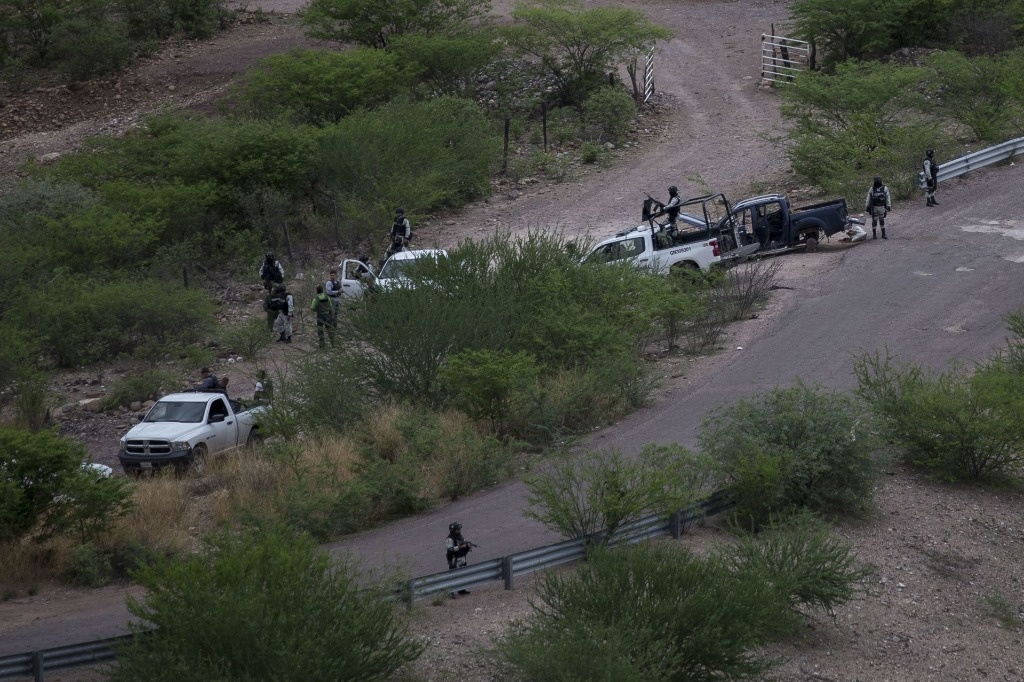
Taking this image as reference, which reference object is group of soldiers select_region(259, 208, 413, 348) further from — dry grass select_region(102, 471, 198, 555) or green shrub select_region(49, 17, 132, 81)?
green shrub select_region(49, 17, 132, 81)

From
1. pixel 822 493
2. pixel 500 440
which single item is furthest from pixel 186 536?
pixel 822 493

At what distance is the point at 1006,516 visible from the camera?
1586cm

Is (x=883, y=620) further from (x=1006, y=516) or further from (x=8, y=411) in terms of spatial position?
(x=8, y=411)

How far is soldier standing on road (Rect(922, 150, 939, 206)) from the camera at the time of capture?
3000cm

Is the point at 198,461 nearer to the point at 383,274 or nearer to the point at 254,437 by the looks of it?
the point at 254,437

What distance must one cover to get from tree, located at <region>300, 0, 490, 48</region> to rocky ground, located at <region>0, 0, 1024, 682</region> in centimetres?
465

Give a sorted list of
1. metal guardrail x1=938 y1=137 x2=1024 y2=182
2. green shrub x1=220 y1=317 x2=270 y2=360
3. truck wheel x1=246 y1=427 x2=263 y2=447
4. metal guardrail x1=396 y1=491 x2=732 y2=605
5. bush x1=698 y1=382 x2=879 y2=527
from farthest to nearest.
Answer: metal guardrail x1=938 y1=137 x2=1024 y2=182
green shrub x1=220 y1=317 x2=270 y2=360
truck wheel x1=246 y1=427 x2=263 y2=447
bush x1=698 y1=382 x2=879 y2=527
metal guardrail x1=396 y1=491 x2=732 y2=605

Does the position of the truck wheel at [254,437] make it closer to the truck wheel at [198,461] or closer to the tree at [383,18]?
the truck wheel at [198,461]

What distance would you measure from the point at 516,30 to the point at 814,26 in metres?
10.2

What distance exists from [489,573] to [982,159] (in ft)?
80.7

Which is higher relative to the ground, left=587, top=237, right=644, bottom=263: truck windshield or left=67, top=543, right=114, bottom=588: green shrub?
left=587, top=237, right=644, bottom=263: truck windshield

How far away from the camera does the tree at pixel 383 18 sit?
43.3 metres

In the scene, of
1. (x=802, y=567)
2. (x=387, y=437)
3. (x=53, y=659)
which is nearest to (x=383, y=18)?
(x=387, y=437)

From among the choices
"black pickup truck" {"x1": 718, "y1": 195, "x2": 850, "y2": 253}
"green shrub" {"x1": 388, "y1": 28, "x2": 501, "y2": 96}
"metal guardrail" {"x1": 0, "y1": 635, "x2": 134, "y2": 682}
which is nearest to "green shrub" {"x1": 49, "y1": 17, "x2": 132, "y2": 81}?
"green shrub" {"x1": 388, "y1": 28, "x2": 501, "y2": 96}
